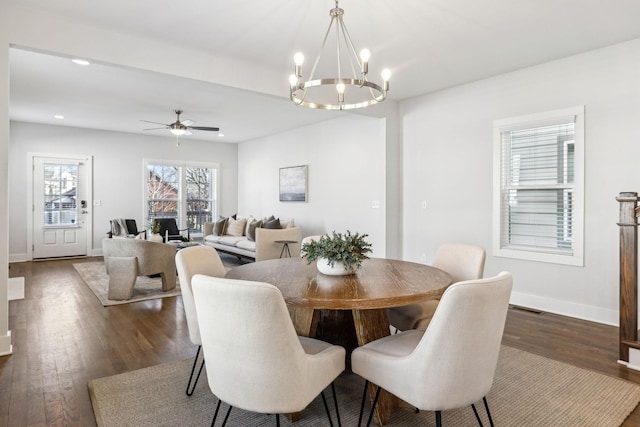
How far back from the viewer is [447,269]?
2.78 metres

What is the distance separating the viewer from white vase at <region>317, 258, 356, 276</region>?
7.34 feet

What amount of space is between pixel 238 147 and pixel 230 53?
5.94 m

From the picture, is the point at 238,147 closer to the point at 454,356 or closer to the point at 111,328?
the point at 111,328

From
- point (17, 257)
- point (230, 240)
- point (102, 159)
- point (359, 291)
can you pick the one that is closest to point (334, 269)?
point (359, 291)

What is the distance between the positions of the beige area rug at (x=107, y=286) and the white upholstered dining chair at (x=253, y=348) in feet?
11.1

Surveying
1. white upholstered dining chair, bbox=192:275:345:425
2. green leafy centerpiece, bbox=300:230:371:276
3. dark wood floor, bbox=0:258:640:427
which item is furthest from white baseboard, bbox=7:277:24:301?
white upholstered dining chair, bbox=192:275:345:425

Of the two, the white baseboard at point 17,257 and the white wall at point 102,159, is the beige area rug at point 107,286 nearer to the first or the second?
the white baseboard at point 17,257

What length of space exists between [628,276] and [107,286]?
5680 millimetres

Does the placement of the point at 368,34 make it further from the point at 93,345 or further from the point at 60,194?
the point at 60,194

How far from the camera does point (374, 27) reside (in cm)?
317

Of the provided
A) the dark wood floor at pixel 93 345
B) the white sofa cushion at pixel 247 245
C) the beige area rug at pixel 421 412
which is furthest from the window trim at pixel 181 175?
the beige area rug at pixel 421 412

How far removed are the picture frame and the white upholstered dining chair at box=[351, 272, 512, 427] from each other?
5.82m

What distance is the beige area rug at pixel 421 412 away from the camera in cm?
201

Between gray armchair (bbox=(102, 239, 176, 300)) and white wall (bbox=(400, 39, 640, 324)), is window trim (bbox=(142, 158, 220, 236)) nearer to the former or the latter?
gray armchair (bbox=(102, 239, 176, 300))
